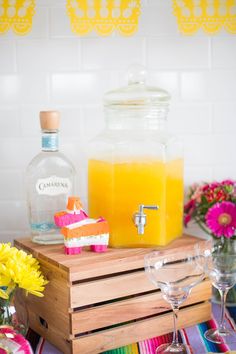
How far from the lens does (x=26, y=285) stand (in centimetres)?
127

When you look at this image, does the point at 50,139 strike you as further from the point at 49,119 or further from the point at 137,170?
the point at 137,170

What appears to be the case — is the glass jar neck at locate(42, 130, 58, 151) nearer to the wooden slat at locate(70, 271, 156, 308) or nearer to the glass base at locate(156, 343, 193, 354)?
the wooden slat at locate(70, 271, 156, 308)

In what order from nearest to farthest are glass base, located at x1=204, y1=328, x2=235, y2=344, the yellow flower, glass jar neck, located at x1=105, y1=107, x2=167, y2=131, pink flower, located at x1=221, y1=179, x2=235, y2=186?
the yellow flower < glass base, located at x1=204, y1=328, x2=235, y2=344 < glass jar neck, located at x1=105, y1=107, x2=167, y2=131 < pink flower, located at x1=221, y1=179, x2=235, y2=186

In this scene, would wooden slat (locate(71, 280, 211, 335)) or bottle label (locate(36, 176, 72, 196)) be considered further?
bottle label (locate(36, 176, 72, 196))

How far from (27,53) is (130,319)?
0.81 metres

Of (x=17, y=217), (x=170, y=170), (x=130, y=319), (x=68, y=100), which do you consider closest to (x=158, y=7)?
(x=68, y=100)

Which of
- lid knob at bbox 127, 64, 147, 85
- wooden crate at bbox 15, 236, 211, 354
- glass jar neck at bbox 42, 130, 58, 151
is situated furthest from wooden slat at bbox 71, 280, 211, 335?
lid knob at bbox 127, 64, 147, 85

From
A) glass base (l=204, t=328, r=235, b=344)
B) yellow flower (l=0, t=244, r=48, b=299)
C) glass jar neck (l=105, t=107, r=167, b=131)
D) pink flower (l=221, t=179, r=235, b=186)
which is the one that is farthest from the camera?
pink flower (l=221, t=179, r=235, b=186)

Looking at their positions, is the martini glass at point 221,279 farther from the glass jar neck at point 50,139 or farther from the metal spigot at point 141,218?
the glass jar neck at point 50,139

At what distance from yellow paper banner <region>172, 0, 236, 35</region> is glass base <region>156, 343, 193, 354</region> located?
35.5 inches

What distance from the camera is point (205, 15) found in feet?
5.65

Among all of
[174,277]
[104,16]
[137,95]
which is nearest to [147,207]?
[174,277]

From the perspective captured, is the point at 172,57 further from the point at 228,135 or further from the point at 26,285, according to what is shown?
the point at 26,285

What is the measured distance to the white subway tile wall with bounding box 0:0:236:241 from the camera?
1683 millimetres
